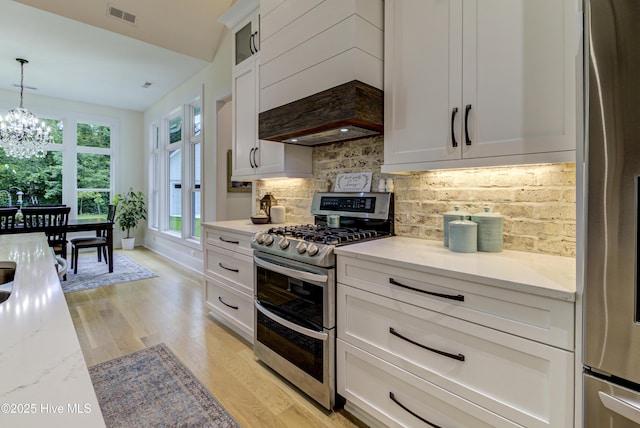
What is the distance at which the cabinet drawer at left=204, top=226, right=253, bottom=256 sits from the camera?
243 centimetres

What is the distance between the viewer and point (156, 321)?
2998mm

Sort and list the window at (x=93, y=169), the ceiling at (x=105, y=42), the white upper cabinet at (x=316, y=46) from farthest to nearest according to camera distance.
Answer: the window at (x=93, y=169)
the ceiling at (x=105, y=42)
the white upper cabinet at (x=316, y=46)

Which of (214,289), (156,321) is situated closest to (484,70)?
(214,289)

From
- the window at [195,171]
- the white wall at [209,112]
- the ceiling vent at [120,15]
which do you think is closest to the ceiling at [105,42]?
the ceiling vent at [120,15]

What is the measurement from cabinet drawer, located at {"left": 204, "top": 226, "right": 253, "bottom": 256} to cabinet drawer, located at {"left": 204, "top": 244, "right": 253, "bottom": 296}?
0.04 meters

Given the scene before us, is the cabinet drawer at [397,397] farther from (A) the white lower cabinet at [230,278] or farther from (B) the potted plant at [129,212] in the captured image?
(B) the potted plant at [129,212]

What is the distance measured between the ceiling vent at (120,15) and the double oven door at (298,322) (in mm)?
3404

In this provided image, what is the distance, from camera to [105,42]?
3.79 metres

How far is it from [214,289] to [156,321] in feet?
2.28

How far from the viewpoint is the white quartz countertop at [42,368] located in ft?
1.40

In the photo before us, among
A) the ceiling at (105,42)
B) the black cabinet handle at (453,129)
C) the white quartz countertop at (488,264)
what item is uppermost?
the ceiling at (105,42)

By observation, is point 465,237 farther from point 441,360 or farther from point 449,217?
point 441,360

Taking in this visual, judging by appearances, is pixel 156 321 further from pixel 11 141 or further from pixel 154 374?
pixel 11 141

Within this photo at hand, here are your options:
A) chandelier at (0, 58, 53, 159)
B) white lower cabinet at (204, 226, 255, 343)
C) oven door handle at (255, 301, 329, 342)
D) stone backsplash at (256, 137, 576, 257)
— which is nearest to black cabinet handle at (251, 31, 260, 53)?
stone backsplash at (256, 137, 576, 257)
